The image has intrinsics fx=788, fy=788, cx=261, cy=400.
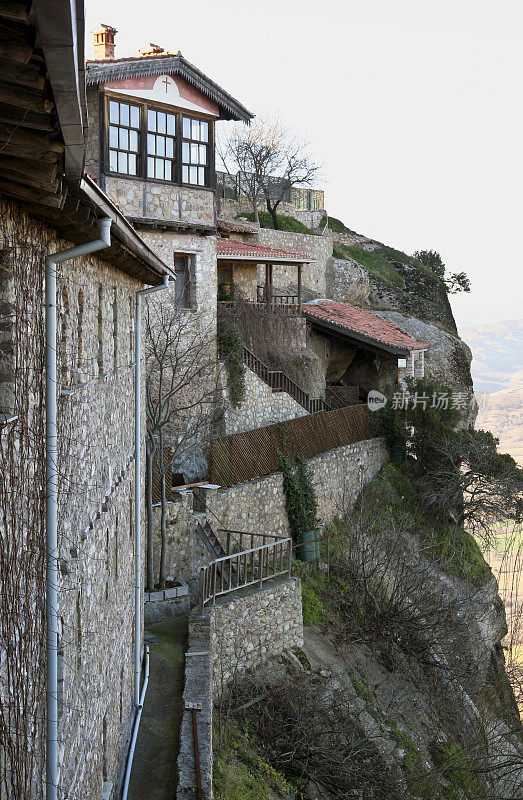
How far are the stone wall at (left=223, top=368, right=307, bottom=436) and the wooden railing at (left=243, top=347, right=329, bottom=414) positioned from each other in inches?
14.9

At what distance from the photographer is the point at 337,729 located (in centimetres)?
1227

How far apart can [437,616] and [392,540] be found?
2038 mm

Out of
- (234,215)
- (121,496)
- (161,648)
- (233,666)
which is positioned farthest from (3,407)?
(234,215)

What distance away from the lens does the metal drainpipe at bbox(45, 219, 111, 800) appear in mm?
4141

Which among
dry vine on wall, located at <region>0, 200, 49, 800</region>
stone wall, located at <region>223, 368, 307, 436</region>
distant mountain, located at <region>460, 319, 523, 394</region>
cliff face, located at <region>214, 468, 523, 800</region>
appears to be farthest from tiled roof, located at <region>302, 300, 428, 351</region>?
distant mountain, located at <region>460, 319, 523, 394</region>

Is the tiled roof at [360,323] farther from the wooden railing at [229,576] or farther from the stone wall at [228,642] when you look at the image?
the stone wall at [228,642]

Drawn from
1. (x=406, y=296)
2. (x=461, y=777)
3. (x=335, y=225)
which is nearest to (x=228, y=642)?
(x=461, y=777)

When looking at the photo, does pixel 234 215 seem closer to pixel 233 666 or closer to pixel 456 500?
pixel 456 500

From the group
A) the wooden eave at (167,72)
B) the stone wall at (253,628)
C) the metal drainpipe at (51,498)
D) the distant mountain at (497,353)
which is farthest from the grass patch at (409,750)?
the distant mountain at (497,353)

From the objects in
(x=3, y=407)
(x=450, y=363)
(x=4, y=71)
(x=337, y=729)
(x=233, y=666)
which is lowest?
(x=337, y=729)

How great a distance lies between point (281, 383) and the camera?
899 inches

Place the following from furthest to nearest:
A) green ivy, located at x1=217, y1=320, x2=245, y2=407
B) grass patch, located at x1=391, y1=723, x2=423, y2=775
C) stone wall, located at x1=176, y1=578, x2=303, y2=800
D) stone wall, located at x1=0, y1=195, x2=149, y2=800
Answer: green ivy, located at x1=217, y1=320, x2=245, y2=407 → grass patch, located at x1=391, y1=723, x2=423, y2=775 → stone wall, located at x1=176, y1=578, x2=303, y2=800 → stone wall, located at x1=0, y1=195, x2=149, y2=800

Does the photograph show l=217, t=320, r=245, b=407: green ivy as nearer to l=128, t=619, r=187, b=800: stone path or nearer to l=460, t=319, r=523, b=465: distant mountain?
l=128, t=619, r=187, b=800: stone path

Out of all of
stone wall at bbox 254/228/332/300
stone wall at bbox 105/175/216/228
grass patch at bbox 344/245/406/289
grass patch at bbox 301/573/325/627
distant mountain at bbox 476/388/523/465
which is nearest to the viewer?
grass patch at bbox 301/573/325/627
